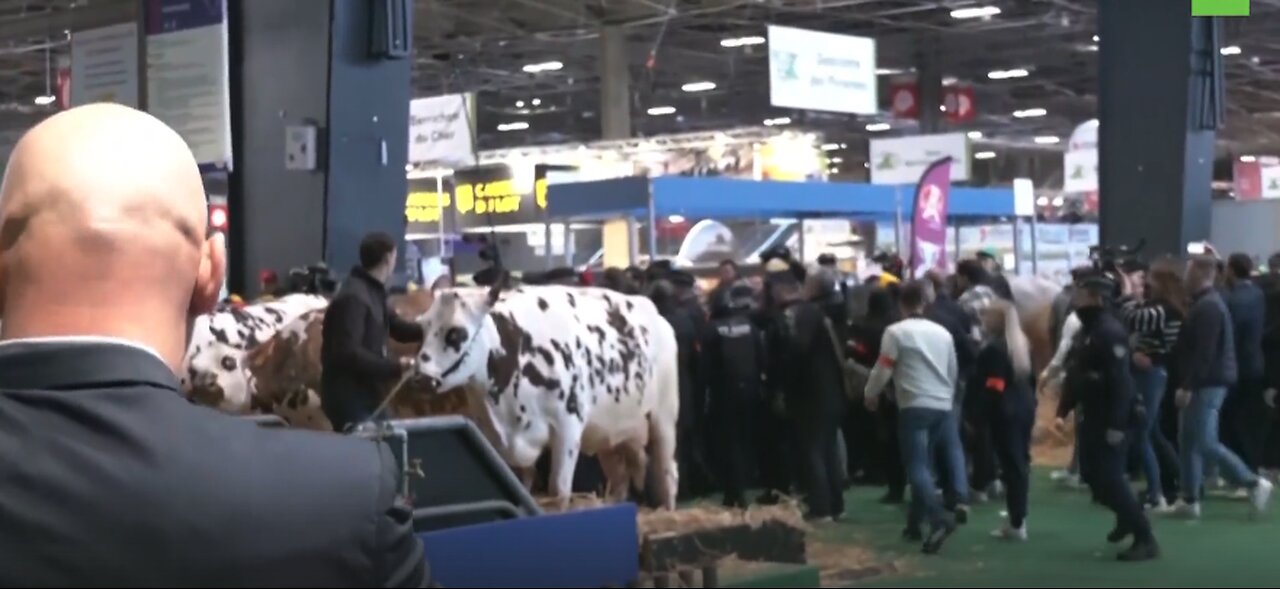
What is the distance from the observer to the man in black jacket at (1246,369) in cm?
1260

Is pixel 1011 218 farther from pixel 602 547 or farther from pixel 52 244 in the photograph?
pixel 52 244

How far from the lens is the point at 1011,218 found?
25.6m

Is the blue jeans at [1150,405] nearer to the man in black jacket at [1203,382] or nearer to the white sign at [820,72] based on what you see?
the man in black jacket at [1203,382]

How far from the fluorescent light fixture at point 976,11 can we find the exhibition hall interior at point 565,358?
7.11m

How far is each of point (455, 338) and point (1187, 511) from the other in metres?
5.72

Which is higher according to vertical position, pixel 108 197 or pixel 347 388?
pixel 108 197

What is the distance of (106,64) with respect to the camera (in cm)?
1259

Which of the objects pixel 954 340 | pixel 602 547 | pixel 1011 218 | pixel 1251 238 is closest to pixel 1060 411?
pixel 954 340

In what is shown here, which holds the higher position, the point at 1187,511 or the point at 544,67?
the point at 544,67

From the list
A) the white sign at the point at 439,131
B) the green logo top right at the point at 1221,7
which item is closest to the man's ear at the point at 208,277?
the green logo top right at the point at 1221,7

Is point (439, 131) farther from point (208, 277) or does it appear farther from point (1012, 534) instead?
point (208, 277)

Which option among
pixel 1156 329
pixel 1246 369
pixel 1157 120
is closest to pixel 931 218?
pixel 1157 120

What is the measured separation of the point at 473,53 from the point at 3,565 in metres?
31.6

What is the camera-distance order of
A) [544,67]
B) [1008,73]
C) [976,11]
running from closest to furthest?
1. [976,11]
2. [544,67]
3. [1008,73]
